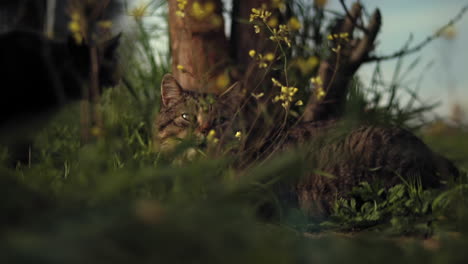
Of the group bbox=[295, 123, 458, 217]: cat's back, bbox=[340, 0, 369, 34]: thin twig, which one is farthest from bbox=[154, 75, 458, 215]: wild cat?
bbox=[340, 0, 369, 34]: thin twig

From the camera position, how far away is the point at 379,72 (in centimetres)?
411

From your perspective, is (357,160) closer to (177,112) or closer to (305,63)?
(305,63)

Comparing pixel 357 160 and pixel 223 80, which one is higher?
pixel 223 80

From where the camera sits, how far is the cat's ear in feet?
10.1

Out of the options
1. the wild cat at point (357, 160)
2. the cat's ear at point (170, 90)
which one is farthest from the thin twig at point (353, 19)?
the cat's ear at point (170, 90)

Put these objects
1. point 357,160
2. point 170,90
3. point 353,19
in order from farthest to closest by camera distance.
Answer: point 353,19
point 170,90
point 357,160

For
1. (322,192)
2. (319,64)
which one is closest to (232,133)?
(322,192)

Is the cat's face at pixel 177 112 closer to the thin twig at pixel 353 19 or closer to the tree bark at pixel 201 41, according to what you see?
the tree bark at pixel 201 41

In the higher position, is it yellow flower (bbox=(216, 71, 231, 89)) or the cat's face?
yellow flower (bbox=(216, 71, 231, 89))

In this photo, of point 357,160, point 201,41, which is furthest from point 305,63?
point 201,41

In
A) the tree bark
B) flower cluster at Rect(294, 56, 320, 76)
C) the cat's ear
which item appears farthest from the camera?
the tree bark

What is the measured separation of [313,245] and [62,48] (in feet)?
15.2

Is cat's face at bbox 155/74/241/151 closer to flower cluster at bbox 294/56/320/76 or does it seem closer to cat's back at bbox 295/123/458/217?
flower cluster at bbox 294/56/320/76

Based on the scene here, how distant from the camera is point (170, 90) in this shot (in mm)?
3150
